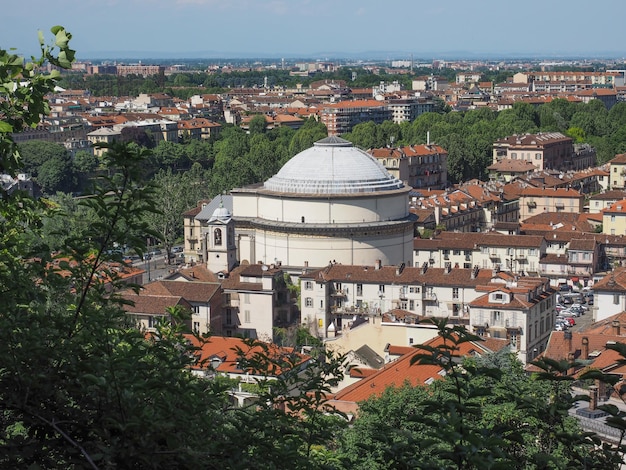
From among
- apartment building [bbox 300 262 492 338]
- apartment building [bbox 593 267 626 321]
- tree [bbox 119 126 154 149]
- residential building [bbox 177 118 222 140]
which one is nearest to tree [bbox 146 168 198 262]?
apartment building [bbox 300 262 492 338]

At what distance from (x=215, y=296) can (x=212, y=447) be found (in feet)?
63.7

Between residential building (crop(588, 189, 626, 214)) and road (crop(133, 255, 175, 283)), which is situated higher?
residential building (crop(588, 189, 626, 214))

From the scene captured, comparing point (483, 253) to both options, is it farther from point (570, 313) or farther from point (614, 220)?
point (614, 220)

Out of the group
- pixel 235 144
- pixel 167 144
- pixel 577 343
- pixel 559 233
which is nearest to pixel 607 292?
pixel 577 343

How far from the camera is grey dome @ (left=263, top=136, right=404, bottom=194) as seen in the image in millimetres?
28859

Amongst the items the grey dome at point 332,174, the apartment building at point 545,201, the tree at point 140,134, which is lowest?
the apartment building at point 545,201

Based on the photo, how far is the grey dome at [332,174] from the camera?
2886 cm

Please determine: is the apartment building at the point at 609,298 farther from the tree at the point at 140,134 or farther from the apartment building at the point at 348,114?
the apartment building at the point at 348,114

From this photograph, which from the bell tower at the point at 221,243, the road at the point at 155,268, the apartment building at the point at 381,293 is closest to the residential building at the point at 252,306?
the apartment building at the point at 381,293

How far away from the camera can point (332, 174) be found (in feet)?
95.9

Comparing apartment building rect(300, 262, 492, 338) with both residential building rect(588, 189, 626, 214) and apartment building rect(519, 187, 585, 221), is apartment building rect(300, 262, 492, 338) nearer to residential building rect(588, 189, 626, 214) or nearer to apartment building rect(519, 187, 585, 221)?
residential building rect(588, 189, 626, 214)

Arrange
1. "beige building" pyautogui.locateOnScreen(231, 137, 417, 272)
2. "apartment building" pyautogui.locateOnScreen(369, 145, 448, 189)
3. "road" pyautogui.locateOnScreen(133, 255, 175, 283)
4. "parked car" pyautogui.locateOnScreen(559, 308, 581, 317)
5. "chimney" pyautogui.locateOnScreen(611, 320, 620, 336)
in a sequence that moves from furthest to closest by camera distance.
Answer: "apartment building" pyautogui.locateOnScreen(369, 145, 448, 189)
"road" pyautogui.locateOnScreen(133, 255, 175, 283)
"beige building" pyautogui.locateOnScreen(231, 137, 417, 272)
"parked car" pyautogui.locateOnScreen(559, 308, 581, 317)
"chimney" pyautogui.locateOnScreen(611, 320, 620, 336)

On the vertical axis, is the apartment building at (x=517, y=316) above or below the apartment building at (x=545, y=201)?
above

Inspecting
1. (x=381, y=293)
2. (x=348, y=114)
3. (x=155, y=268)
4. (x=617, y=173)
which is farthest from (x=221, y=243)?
(x=348, y=114)
